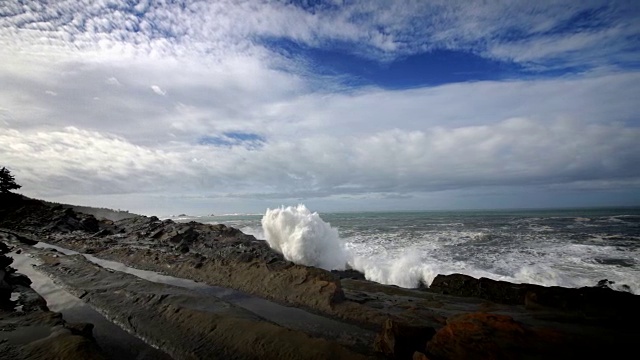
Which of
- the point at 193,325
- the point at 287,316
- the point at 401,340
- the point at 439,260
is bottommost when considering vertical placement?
the point at 439,260

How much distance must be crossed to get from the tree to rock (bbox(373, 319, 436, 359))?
3837cm

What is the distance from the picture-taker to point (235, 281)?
305 inches

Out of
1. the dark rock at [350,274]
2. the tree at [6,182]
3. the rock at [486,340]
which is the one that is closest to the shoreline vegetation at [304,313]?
the rock at [486,340]

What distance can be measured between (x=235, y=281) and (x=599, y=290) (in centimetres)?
703

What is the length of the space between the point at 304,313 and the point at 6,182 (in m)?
37.6

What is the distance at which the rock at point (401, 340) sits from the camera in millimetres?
3916

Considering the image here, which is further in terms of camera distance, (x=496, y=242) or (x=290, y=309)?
(x=496, y=242)

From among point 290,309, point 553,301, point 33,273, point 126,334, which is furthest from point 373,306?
point 33,273

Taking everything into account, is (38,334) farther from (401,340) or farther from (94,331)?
(401,340)

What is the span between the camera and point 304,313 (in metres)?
5.86

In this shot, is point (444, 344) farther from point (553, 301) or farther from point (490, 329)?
point (553, 301)

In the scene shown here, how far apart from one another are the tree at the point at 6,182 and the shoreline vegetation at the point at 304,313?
91.7 ft

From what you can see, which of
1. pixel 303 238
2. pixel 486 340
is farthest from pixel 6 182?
pixel 486 340

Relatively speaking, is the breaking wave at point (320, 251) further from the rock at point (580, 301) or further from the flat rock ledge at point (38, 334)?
the flat rock ledge at point (38, 334)
